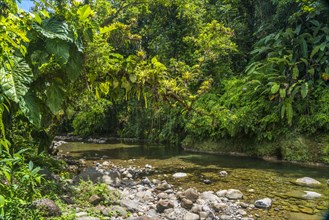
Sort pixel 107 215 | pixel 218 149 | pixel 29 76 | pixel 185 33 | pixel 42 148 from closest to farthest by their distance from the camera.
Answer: pixel 29 76 < pixel 107 215 < pixel 42 148 < pixel 218 149 < pixel 185 33

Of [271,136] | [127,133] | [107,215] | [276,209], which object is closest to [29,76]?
[107,215]

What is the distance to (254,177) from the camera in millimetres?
6965

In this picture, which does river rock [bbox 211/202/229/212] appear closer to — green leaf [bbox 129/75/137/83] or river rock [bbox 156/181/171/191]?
river rock [bbox 156/181/171/191]

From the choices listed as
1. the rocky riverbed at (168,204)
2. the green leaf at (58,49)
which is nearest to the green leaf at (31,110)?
the green leaf at (58,49)

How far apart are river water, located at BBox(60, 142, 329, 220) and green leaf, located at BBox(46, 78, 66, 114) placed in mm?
3092

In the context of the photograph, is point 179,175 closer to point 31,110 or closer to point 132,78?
point 132,78

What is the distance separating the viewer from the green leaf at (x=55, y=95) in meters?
4.25

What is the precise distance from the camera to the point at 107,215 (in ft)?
12.8

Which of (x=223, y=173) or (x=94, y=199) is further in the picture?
(x=223, y=173)

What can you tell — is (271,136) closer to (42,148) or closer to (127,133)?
(42,148)

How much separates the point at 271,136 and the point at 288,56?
298 cm

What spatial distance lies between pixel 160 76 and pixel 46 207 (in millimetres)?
3819

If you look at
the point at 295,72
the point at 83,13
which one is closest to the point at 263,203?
the point at 83,13

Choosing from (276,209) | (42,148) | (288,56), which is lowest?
(276,209)
